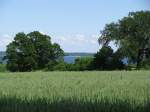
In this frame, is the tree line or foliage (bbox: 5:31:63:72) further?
foliage (bbox: 5:31:63:72)

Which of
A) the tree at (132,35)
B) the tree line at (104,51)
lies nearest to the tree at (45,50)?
the tree line at (104,51)

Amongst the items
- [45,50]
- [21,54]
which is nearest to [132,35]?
[45,50]

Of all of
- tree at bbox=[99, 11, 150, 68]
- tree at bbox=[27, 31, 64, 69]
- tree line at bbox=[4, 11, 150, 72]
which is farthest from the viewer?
tree at bbox=[27, 31, 64, 69]

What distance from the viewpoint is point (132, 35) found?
67.0 metres

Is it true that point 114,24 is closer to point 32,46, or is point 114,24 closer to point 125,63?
point 125,63

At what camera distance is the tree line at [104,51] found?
2464 inches

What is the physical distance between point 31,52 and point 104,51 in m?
12.3

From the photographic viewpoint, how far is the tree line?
62.6 meters

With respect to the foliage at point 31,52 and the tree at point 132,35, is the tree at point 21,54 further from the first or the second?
the tree at point 132,35

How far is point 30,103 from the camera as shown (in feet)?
33.8

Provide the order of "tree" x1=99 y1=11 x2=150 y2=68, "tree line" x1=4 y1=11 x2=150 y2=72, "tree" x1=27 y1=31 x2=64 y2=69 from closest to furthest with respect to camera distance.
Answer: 1. "tree line" x1=4 y1=11 x2=150 y2=72
2. "tree" x1=99 y1=11 x2=150 y2=68
3. "tree" x1=27 y1=31 x2=64 y2=69

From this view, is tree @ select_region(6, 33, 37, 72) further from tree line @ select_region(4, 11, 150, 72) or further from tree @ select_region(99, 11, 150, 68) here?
tree @ select_region(99, 11, 150, 68)

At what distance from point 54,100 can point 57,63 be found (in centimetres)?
5851

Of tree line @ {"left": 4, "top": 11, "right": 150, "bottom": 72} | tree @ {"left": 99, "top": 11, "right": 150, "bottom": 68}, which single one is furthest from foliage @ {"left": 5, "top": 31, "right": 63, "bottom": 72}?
tree @ {"left": 99, "top": 11, "right": 150, "bottom": 68}
